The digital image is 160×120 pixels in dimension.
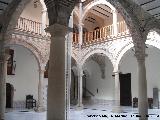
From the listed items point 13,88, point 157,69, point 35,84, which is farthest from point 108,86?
point 13,88

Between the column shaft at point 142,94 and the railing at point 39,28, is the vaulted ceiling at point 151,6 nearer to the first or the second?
the column shaft at point 142,94

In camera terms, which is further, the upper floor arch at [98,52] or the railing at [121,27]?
the upper floor arch at [98,52]

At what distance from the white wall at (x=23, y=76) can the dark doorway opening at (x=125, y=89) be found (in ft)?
23.8

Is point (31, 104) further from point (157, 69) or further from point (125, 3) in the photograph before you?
point (125, 3)

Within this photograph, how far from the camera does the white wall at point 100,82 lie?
21016mm

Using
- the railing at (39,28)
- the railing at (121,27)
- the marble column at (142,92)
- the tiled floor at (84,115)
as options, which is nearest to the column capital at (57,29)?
the marble column at (142,92)

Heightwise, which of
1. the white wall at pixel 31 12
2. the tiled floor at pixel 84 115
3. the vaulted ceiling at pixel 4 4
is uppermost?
the white wall at pixel 31 12

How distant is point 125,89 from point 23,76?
847 centimetres

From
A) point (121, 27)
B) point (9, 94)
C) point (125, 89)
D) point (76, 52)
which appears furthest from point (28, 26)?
point (125, 89)

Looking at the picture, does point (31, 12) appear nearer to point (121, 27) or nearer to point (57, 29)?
point (121, 27)

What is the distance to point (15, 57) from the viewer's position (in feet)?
59.8

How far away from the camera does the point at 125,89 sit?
2031cm

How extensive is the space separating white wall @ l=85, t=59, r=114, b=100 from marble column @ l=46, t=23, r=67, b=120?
15677 millimetres

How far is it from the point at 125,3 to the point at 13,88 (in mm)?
12157
